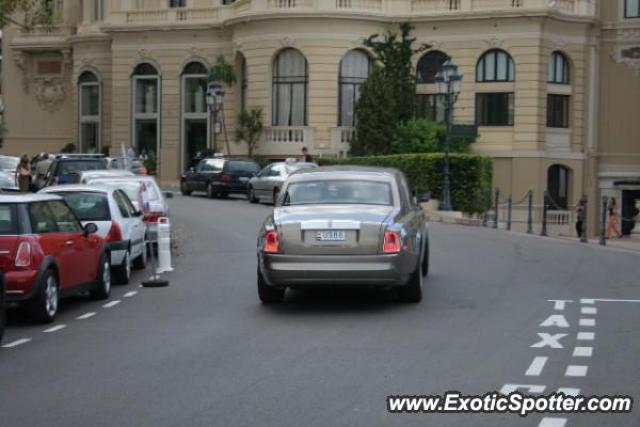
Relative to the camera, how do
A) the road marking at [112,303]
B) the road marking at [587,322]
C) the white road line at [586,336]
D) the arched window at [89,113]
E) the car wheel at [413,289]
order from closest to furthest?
the white road line at [586,336], the road marking at [587,322], the car wheel at [413,289], the road marking at [112,303], the arched window at [89,113]

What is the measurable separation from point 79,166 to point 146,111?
2687cm

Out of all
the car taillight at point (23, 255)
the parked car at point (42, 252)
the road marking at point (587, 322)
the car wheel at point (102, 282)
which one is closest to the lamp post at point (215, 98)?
the car wheel at point (102, 282)

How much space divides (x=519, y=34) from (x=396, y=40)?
203 inches

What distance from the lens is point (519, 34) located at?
49562mm

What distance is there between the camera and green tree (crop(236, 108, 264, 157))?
5166 centimetres

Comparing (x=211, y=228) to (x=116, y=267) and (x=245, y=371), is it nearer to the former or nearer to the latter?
(x=116, y=267)

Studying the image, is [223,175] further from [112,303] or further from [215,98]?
[112,303]

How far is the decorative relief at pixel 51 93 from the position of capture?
6412 centimetres

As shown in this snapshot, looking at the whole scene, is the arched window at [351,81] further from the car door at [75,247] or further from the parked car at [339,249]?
the parked car at [339,249]

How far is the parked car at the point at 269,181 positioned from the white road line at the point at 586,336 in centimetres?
2560

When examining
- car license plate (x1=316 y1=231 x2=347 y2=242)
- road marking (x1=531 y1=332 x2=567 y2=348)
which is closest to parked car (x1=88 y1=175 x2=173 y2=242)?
car license plate (x1=316 y1=231 x2=347 y2=242)

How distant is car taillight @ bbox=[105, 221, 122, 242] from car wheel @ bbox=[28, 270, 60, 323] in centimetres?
343

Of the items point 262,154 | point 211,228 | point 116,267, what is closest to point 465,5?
point 262,154

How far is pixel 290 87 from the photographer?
51531 mm
